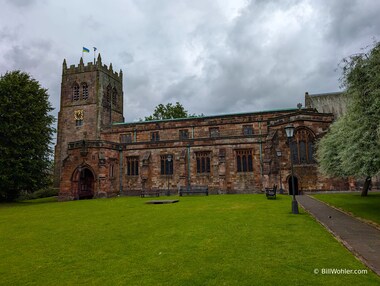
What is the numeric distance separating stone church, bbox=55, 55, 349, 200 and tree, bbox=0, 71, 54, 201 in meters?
2.82

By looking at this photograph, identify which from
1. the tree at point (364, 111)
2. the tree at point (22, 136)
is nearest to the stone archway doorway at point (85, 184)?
the tree at point (22, 136)

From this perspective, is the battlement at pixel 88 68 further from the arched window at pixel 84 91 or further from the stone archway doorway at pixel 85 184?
the stone archway doorway at pixel 85 184

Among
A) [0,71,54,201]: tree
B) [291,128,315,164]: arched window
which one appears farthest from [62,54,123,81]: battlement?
[291,128,315,164]: arched window

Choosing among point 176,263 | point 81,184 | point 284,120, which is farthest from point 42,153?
point 176,263

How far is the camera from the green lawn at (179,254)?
6.15 m

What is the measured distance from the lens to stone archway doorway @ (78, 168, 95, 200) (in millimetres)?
32531

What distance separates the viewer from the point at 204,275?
6.27 m

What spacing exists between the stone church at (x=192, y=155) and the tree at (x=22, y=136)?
2818mm

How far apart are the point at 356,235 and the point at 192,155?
24306mm

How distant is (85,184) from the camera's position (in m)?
33.6

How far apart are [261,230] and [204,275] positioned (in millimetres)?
4923

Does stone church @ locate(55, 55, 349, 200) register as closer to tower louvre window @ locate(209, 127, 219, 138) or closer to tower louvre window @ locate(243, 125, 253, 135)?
tower louvre window @ locate(243, 125, 253, 135)

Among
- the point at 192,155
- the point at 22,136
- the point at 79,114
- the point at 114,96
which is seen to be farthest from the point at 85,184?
the point at 114,96

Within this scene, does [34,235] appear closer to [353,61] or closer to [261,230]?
[261,230]
